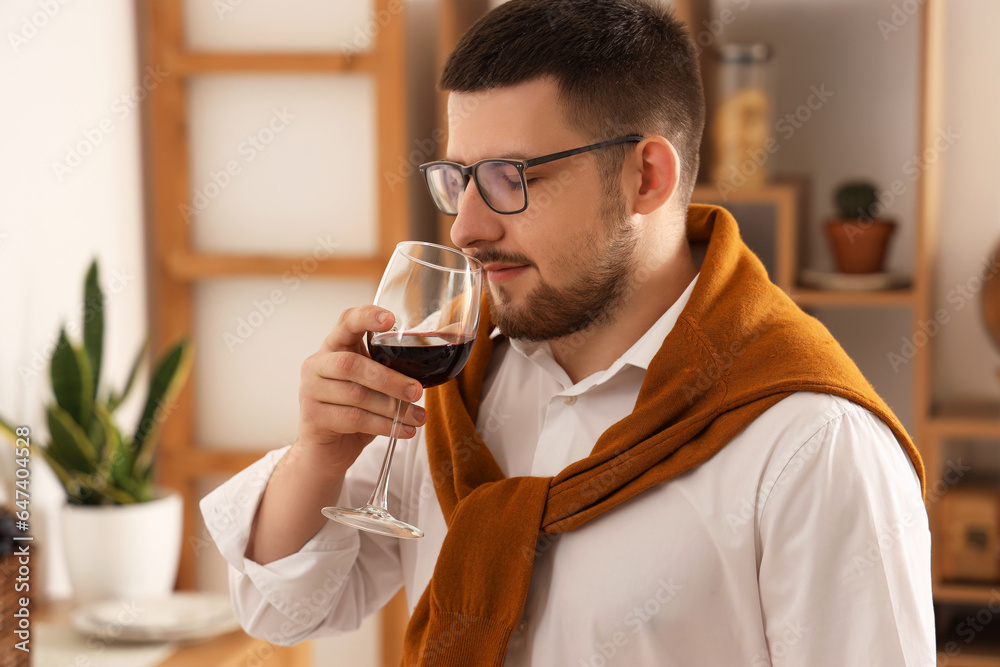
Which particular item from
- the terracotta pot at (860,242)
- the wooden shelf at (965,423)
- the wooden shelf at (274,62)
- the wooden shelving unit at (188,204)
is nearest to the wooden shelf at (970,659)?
the wooden shelf at (965,423)

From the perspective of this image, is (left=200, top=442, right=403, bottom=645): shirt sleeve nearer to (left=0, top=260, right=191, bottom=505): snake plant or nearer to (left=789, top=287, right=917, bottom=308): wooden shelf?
(left=0, top=260, right=191, bottom=505): snake plant

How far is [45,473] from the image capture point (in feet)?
7.85

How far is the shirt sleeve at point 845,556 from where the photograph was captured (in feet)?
3.20

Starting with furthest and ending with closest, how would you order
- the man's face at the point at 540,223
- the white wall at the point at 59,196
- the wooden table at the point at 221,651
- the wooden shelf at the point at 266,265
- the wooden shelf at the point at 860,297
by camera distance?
the wooden shelf at the point at 266,265 < the wooden shelf at the point at 860,297 < the white wall at the point at 59,196 < the wooden table at the point at 221,651 < the man's face at the point at 540,223

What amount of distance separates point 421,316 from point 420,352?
42mm

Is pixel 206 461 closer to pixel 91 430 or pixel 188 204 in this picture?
pixel 91 430

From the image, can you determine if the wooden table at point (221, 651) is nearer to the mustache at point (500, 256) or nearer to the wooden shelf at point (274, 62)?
the mustache at point (500, 256)

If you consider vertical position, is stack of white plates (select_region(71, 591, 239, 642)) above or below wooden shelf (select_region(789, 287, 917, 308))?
below

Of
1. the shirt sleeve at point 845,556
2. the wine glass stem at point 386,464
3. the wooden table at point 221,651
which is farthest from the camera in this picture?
the wooden table at point 221,651

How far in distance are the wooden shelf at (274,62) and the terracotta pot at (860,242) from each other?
1.38 m

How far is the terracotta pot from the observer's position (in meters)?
2.43

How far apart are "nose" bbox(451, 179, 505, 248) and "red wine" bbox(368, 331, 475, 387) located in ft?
0.57

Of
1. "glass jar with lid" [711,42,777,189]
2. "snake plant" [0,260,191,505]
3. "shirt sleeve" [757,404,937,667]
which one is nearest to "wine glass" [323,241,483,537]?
"shirt sleeve" [757,404,937,667]

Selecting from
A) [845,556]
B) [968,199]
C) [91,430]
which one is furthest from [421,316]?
[968,199]
